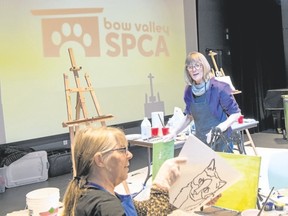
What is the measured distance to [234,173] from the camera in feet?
4.13

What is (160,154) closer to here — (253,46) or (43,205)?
(43,205)

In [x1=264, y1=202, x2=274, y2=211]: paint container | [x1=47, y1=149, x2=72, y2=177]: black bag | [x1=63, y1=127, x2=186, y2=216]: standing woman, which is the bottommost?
[x1=47, y1=149, x2=72, y2=177]: black bag

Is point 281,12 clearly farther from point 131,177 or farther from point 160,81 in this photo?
point 131,177

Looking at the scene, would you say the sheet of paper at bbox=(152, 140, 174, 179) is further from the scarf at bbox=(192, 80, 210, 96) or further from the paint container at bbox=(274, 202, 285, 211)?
the scarf at bbox=(192, 80, 210, 96)

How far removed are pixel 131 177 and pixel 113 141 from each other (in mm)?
3701

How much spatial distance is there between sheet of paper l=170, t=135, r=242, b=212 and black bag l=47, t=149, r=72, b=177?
13.3 ft

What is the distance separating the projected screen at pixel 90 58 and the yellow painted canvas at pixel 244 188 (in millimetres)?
3742

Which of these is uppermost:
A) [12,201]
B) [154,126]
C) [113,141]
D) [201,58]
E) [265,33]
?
[265,33]

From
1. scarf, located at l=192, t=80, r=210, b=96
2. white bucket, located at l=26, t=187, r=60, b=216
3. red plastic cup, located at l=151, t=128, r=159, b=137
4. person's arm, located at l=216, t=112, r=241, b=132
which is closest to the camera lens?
person's arm, located at l=216, t=112, r=241, b=132

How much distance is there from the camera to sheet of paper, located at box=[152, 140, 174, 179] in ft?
6.08

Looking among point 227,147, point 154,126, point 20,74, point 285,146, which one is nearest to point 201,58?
point 227,147

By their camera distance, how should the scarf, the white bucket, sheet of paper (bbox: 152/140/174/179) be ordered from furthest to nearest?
the scarf
the white bucket
sheet of paper (bbox: 152/140/174/179)

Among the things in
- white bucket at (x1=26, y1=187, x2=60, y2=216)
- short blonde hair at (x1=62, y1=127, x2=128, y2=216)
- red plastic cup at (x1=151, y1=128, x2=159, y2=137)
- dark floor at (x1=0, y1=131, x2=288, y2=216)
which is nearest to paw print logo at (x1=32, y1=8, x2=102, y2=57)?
dark floor at (x1=0, y1=131, x2=288, y2=216)

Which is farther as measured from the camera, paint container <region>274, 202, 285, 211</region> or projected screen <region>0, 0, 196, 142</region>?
projected screen <region>0, 0, 196, 142</region>
